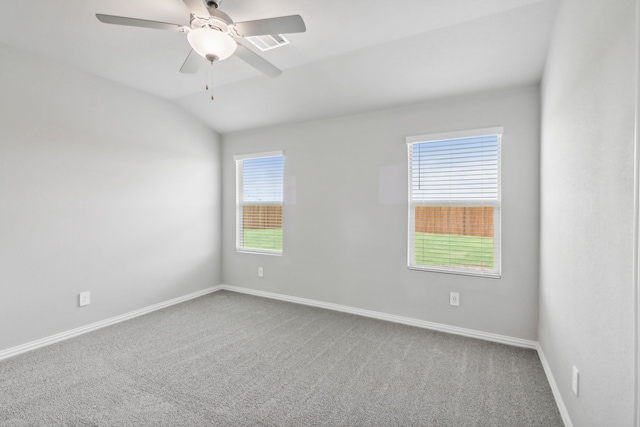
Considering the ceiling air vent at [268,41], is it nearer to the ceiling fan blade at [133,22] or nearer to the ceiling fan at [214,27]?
the ceiling fan at [214,27]

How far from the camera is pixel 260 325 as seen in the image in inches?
131

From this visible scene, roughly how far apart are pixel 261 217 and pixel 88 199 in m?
1.98

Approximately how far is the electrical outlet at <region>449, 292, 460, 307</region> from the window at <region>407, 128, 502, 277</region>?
22 cm


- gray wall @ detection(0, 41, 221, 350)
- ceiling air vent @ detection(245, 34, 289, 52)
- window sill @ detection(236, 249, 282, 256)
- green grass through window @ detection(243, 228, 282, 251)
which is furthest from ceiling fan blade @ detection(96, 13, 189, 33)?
window sill @ detection(236, 249, 282, 256)

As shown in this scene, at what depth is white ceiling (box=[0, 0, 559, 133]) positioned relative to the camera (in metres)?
2.13

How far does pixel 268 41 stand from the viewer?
254cm

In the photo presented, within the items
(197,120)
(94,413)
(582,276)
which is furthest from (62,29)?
(582,276)

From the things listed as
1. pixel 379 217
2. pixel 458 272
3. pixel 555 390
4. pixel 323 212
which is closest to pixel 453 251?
pixel 458 272

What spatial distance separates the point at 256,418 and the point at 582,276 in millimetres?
1943

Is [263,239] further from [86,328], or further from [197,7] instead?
[197,7]

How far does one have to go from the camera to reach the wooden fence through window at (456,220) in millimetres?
3004

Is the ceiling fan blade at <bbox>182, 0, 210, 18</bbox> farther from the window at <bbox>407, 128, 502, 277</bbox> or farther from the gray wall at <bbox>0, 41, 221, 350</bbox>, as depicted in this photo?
the window at <bbox>407, 128, 502, 277</bbox>

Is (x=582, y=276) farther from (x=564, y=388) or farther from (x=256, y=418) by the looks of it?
(x=256, y=418)

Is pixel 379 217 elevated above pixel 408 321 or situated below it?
above
